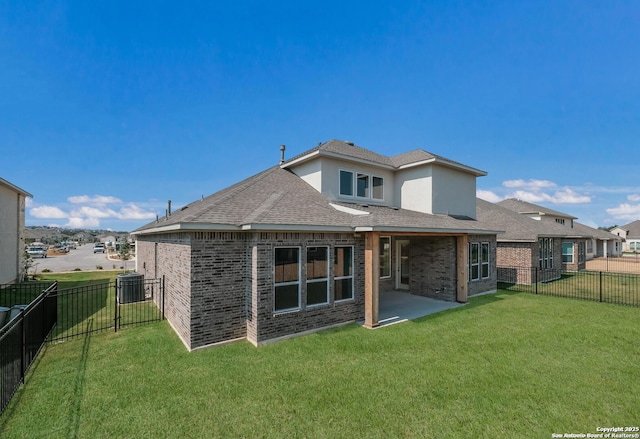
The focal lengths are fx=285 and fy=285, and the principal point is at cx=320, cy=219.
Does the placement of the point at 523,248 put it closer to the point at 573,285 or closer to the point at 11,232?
the point at 573,285

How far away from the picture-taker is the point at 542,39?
11.4 meters

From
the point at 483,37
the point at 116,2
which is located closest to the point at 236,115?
the point at 116,2

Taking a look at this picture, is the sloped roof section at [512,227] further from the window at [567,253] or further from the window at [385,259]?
the window at [385,259]

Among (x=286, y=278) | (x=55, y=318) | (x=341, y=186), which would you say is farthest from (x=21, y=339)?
(x=341, y=186)

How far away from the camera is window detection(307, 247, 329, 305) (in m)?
8.16

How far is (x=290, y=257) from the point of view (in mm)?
7855

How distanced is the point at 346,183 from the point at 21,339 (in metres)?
10.7

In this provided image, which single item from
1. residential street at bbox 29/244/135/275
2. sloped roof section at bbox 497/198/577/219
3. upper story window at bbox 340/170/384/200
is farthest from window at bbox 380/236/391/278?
residential street at bbox 29/244/135/275

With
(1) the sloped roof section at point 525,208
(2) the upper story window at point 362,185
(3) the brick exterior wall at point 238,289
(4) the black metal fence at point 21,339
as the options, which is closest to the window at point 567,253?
(1) the sloped roof section at point 525,208

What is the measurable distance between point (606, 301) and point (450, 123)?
36.9ft

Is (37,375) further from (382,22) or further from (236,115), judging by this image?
(382,22)

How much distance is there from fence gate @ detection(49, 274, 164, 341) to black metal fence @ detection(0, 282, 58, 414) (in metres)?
0.55

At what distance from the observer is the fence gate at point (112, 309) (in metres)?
8.49

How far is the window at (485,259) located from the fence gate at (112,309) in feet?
45.7
